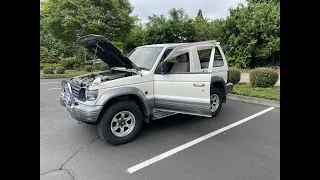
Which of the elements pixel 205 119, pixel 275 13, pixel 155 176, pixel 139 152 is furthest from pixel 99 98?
pixel 275 13

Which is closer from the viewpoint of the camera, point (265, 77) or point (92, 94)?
point (92, 94)

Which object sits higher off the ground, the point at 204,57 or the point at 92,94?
the point at 204,57

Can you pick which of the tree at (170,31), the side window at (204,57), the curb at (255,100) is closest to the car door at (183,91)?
the side window at (204,57)

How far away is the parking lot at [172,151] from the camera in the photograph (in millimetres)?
2766

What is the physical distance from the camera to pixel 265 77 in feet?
25.5

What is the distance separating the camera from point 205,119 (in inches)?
192

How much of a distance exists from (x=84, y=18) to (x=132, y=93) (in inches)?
420

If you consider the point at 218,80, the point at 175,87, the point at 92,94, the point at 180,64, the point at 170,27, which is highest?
the point at 170,27

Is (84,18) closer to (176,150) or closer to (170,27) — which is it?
(170,27)

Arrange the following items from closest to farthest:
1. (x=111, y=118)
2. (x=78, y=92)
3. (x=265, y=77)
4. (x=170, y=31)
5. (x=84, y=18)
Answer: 1. (x=111, y=118)
2. (x=78, y=92)
3. (x=265, y=77)
4. (x=84, y=18)
5. (x=170, y=31)

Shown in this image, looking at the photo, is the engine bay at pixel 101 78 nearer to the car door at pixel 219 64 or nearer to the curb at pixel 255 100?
the car door at pixel 219 64

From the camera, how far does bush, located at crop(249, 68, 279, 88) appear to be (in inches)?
304

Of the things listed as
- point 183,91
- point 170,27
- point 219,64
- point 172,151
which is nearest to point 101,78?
point 183,91
